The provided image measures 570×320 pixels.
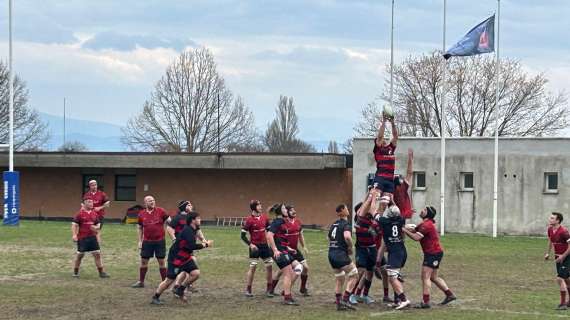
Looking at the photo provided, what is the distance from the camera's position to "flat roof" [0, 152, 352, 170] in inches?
1720

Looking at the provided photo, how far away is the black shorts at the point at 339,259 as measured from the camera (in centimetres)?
1619

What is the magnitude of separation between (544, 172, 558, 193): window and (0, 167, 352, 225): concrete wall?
33.0 ft

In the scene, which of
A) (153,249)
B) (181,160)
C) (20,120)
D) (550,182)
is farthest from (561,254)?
(20,120)

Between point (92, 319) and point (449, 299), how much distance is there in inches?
266

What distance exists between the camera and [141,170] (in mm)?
47594

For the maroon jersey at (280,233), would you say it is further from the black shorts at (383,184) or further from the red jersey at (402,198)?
the red jersey at (402,198)

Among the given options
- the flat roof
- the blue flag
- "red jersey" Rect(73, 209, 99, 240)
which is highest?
the blue flag

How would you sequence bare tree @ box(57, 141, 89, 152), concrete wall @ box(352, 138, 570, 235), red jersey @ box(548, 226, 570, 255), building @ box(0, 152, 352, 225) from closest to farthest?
red jersey @ box(548, 226, 570, 255) < concrete wall @ box(352, 138, 570, 235) < building @ box(0, 152, 352, 225) < bare tree @ box(57, 141, 89, 152)

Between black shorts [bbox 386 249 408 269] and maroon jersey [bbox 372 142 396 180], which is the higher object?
maroon jersey [bbox 372 142 396 180]

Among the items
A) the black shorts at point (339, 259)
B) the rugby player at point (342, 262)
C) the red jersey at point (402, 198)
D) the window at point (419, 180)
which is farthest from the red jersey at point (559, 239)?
the window at point (419, 180)

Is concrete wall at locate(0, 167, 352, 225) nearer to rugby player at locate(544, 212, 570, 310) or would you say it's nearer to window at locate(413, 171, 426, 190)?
window at locate(413, 171, 426, 190)

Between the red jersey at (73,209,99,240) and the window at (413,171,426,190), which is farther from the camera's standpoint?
the window at (413,171,426,190)

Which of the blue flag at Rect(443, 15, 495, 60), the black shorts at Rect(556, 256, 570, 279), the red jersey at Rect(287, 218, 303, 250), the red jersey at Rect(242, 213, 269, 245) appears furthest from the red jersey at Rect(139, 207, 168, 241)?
the blue flag at Rect(443, 15, 495, 60)

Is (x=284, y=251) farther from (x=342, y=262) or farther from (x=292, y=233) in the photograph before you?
(x=342, y=262)
